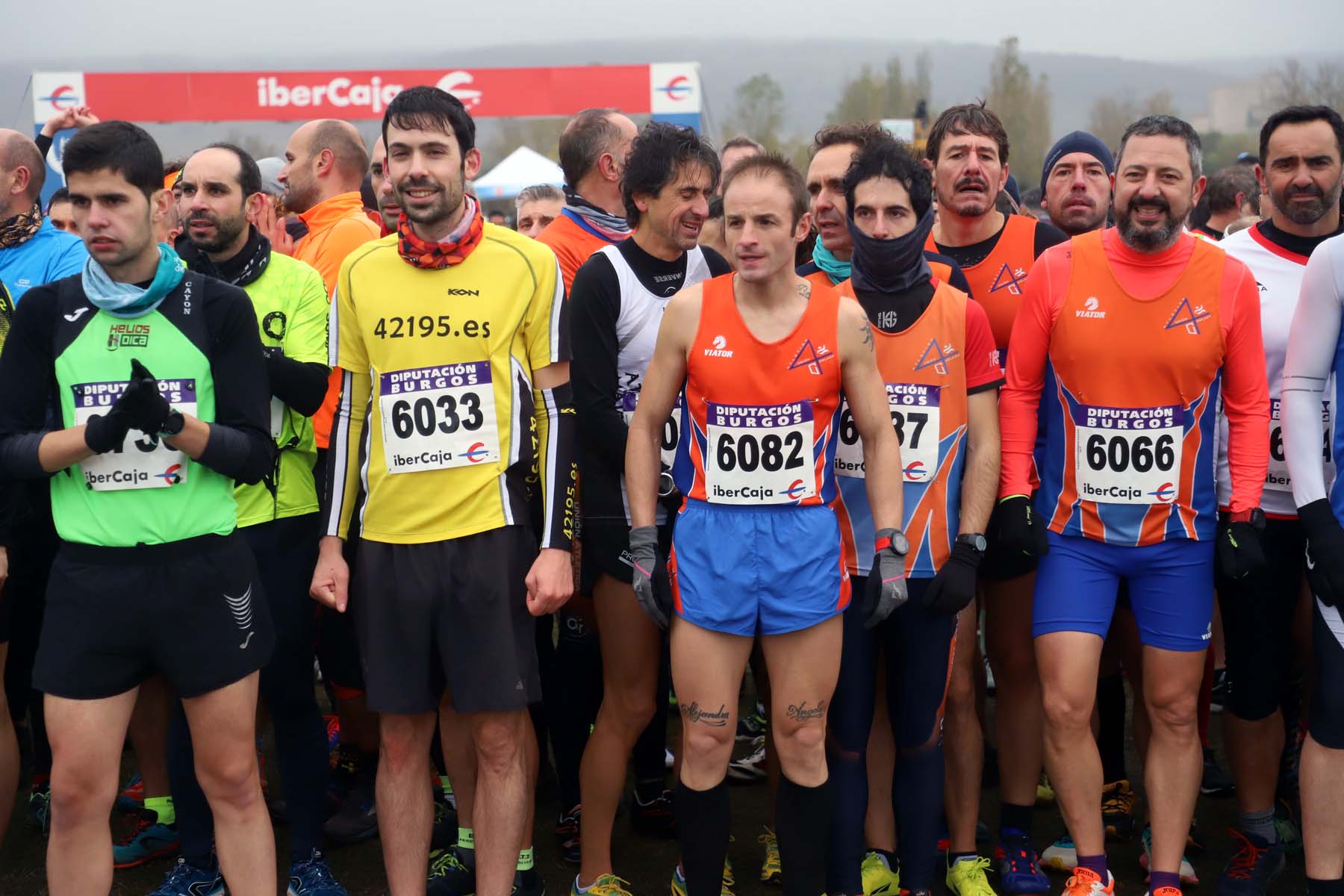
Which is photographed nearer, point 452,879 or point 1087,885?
point 1087,885

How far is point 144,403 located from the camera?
317cm

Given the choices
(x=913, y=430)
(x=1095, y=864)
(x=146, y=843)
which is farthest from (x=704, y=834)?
(x=146, y=843)

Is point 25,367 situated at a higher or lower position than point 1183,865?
higher

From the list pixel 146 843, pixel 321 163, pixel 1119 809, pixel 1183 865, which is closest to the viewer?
pixel 1183 865

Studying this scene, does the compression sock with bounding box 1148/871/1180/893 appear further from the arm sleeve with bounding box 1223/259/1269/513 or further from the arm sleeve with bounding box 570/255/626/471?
the arm sleeve with bounding box 570/255/626/471

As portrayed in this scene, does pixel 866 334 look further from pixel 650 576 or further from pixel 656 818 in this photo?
pixel 656 818

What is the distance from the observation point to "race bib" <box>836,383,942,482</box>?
389cm

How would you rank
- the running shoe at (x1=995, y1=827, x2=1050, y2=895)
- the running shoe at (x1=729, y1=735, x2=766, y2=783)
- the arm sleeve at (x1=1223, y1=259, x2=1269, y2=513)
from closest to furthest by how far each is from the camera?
the arm sleeve at (x1=1223, y1=259, x2=1269, y2=513) → the running shoe at (x1=995, y1=827, x2=1050, y2=895) → the running shoe at (x1=729, y1=735, x2=766, y2=783)

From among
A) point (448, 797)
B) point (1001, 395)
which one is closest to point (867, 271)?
point (1001, 395)

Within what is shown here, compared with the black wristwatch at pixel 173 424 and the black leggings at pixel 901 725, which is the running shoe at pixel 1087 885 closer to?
the black leggings at pixel 901 725

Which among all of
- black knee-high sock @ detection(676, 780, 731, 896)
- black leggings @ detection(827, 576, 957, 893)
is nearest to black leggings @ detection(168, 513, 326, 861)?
black knee-high sock @ detection(676, 780, 731, 896)

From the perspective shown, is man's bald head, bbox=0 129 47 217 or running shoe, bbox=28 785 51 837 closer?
man's bald head, bbox=0 129 47 217

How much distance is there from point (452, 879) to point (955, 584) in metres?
1.89

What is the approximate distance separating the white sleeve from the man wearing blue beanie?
139 cm
